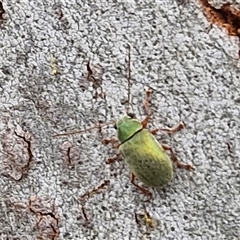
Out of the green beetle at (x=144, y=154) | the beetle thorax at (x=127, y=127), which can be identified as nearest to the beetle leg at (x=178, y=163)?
the green beetle at (x=144, y=154)

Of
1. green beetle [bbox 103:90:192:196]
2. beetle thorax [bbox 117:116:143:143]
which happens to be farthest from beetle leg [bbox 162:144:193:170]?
beetle thorax [bbox 117:116:143:143]

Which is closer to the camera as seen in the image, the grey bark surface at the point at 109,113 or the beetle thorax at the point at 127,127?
the grey bark surface at the point at 109,113

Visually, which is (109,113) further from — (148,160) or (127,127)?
(148,160)

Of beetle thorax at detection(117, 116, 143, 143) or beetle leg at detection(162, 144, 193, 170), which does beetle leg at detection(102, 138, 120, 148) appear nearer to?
beetle thorax at detection(117, 116, 143, 143)

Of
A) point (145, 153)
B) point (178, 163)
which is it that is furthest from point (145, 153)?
point (178, 163)

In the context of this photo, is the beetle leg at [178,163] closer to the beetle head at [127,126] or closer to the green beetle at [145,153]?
the green beetle at [145,153]
